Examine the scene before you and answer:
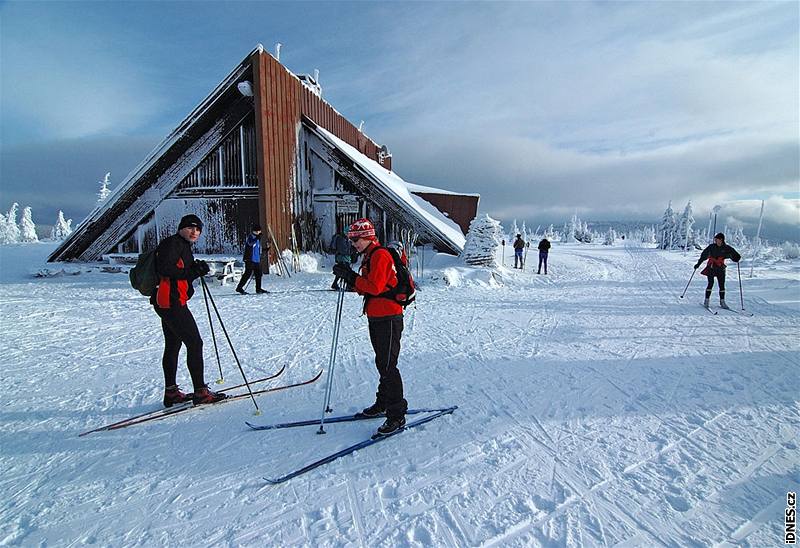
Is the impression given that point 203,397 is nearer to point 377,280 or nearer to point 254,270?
point 377,280

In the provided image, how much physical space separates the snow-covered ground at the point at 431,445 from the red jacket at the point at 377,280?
1.23 metres

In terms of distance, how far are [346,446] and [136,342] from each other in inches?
199

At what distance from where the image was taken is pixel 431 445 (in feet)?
11.8

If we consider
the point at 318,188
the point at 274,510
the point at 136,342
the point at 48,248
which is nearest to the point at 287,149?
the point at 318,188

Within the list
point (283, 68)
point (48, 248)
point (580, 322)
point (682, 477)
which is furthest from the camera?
point (48, 248)

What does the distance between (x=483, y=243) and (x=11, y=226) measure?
63866 mm

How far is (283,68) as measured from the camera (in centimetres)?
1416

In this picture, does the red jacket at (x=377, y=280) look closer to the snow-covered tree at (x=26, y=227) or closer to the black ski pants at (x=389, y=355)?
the black ski pants at (x=389, y=355)

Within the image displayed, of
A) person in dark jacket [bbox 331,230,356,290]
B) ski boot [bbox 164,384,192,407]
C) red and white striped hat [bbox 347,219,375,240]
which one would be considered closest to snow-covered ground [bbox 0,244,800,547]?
ski boot [bbox 164,384,192,407]

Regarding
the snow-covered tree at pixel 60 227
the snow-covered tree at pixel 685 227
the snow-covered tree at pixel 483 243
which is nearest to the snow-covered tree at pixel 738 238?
the snow-covered tree at pixel 685 227

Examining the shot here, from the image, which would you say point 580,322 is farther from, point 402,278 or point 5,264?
point 5,264

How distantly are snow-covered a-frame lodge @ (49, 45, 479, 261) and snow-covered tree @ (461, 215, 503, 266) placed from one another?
0.64m

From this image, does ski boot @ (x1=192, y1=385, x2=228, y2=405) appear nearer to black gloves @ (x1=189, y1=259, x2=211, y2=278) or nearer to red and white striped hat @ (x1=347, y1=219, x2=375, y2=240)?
black gloves @ (x1=189, y1=259, x2=211, y2=278)

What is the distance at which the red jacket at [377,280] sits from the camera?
355 cm
